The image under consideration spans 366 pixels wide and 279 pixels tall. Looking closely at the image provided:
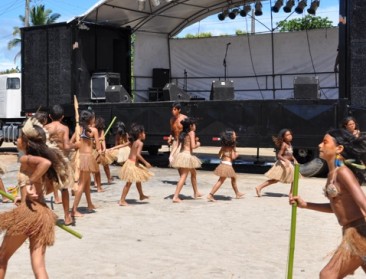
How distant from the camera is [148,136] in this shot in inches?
658

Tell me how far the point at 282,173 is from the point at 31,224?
692cm

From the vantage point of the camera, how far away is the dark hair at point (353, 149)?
13.5 ft

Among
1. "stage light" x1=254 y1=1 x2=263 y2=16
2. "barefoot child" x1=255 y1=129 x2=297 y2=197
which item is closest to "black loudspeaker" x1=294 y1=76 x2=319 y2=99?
"barefoot child" x1=255 y1=129 x2=297 y2=197

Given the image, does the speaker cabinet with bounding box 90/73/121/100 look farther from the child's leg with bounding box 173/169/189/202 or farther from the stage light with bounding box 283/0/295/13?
the child's leg with bounding box 173/169/189/202

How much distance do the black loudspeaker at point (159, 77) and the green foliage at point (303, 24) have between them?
462cm

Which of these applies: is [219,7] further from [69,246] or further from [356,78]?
[69,246]

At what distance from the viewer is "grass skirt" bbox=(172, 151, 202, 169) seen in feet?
33.5

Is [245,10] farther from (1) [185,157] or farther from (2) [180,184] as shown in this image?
(2) [180,184]

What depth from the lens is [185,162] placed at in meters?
10.2

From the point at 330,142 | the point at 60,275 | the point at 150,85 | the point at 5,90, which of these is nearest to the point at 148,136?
the point at 150,85

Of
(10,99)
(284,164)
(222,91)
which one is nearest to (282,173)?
(284,164)

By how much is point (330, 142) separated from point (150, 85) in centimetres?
1826

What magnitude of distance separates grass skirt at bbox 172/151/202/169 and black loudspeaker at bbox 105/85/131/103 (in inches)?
309

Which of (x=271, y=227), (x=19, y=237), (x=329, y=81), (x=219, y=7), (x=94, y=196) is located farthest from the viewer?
(x=219, y=7)
